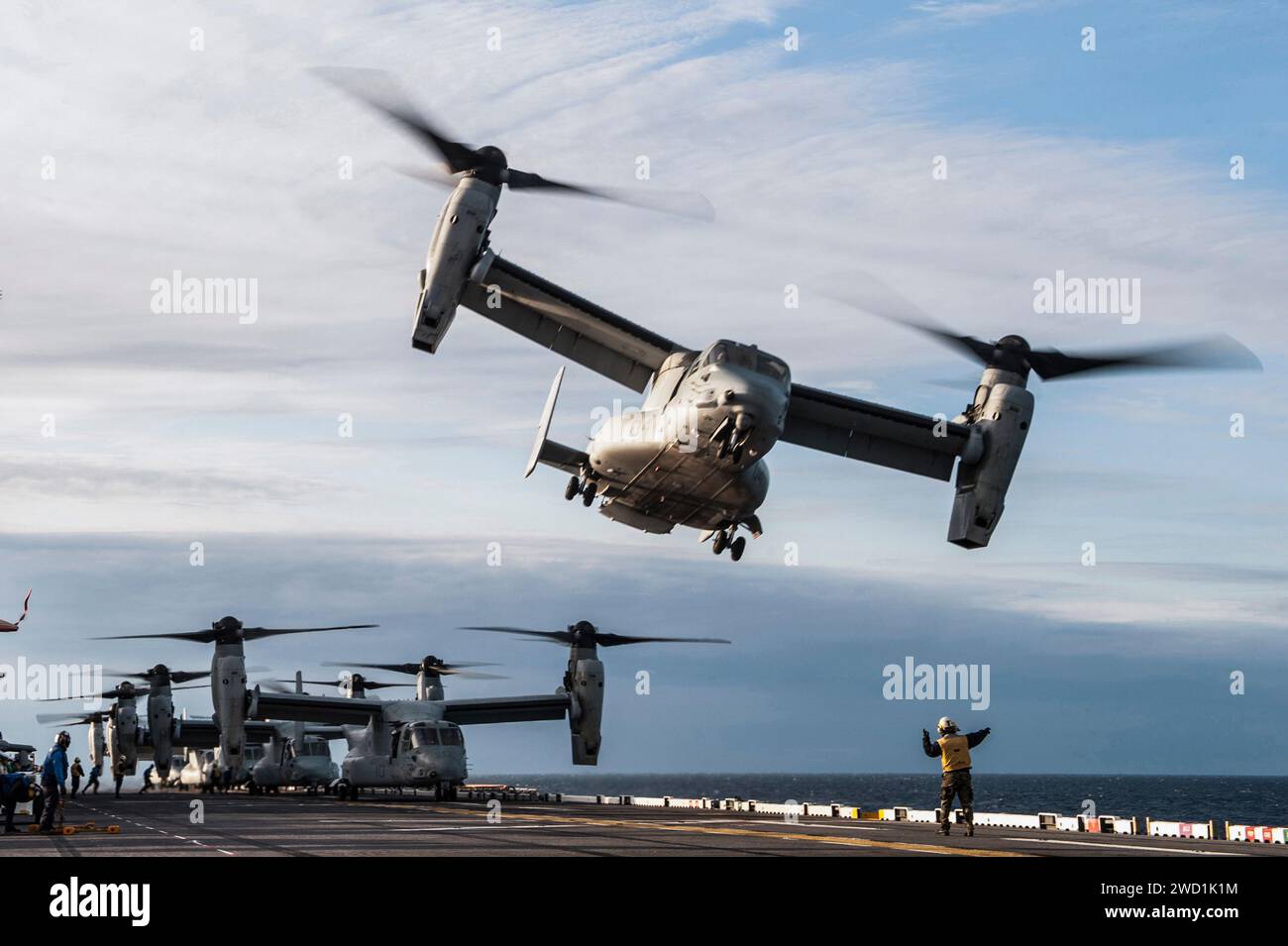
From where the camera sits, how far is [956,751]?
60.6 feet

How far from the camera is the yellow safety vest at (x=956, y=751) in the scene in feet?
60.6

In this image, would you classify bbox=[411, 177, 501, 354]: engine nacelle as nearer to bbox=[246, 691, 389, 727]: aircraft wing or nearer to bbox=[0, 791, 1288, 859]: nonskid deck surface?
bbox=[0, 791, 1288, 859]: nonskid deck surface

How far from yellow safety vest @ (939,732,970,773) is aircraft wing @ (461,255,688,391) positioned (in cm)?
1333

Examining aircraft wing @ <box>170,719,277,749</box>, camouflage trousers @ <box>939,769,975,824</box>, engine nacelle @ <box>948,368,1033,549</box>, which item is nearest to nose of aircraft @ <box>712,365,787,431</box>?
engine nacelle @ <box>948,368,1033,549</box>

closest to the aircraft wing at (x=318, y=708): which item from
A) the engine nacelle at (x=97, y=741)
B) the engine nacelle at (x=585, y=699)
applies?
the engine nacelle at (x=585, y=699)

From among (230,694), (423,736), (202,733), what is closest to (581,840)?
(423,736)

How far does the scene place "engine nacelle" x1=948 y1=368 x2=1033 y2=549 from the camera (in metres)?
29.0

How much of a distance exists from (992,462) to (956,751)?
459 inches

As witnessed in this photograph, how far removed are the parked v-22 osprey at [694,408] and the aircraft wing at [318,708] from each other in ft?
71.6

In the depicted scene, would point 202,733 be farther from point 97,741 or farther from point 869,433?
point 869,433
